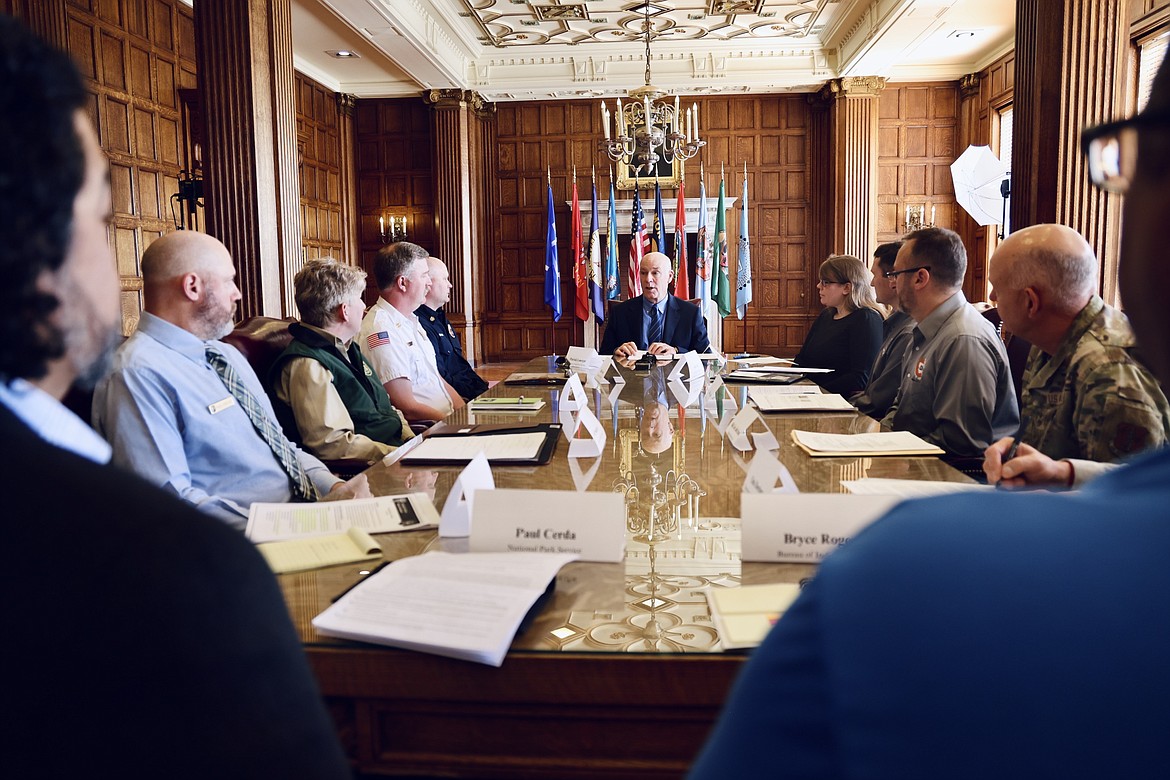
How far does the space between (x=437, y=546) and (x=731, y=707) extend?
111 centimetres

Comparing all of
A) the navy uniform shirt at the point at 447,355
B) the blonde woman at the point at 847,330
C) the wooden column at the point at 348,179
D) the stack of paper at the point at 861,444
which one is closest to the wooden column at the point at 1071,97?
the blonde woman at the point at 847,330

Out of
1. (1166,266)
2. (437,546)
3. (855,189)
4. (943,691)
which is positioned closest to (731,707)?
(943,691)

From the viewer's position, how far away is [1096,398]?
211cm

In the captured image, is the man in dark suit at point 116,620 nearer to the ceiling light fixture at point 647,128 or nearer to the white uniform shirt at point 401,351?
the white uniform shirt at point 401,351

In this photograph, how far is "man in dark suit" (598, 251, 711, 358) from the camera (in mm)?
5766

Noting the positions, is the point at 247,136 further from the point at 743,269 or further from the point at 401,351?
the point at 743,269

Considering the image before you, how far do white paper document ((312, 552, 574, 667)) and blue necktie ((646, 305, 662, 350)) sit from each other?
182 inches

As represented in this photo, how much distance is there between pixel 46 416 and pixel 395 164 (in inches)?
424

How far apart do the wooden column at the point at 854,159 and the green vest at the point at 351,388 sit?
795 cm

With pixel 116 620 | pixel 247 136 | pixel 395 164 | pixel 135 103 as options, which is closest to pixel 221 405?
pixel 116 620

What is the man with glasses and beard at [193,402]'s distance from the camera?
2.14 meters

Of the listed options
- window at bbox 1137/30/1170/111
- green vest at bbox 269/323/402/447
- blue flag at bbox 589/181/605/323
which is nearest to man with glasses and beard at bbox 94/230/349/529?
green vest at bbox 269/323/402/447

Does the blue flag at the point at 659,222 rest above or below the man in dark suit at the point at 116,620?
above

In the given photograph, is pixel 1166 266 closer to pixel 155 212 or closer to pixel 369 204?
pixel 155 212
